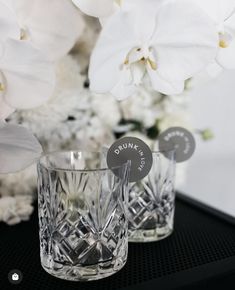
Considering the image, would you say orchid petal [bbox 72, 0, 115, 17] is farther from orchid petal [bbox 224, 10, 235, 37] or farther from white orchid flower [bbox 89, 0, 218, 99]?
orchid petal [bbox 224, 10, 235, 37]

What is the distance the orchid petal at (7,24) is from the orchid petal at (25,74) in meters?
0.01

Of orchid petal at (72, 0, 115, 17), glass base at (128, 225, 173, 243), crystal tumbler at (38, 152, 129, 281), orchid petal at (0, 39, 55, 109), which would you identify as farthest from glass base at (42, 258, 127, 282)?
orchid petal at (72, 0, 115, 17)

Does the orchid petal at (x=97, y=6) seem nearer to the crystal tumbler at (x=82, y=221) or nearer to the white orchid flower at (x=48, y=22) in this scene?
the white orchid flower at (x=48, y=22)

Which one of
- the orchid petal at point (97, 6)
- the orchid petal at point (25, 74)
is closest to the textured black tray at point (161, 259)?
the orchid petal at point (25, 74)

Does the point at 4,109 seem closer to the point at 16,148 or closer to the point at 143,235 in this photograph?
the point at 16,148

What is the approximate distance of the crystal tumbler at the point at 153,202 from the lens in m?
0.72

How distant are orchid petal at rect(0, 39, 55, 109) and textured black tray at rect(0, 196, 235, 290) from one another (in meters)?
0.23

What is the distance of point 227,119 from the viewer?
1.74m

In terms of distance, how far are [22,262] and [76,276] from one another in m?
0.10

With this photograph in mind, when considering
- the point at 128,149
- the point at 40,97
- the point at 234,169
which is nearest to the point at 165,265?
the point at 128,149

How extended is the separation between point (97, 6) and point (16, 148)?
0.20 metres

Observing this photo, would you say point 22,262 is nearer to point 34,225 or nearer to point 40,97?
point 34,225

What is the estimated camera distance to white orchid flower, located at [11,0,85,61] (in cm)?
58

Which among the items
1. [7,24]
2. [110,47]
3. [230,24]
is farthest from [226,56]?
[7,24]
